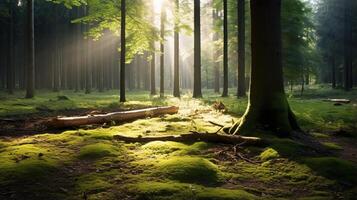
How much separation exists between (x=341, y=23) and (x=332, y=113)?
30423 millimetres

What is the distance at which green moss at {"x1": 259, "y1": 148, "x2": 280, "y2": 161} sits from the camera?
8.01 m

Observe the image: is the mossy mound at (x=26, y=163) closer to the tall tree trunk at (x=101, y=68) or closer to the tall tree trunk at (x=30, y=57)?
the tall tree trunk at (x=30, y=57)

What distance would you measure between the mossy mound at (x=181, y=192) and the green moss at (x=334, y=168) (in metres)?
1.98

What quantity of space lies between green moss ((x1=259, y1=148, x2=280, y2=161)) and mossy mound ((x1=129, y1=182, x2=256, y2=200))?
2188 mm

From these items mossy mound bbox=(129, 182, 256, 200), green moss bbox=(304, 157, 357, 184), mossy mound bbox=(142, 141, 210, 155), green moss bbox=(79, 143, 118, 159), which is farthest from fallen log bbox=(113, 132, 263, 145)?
mossy mound bbox=(129, 182, 256, 200)

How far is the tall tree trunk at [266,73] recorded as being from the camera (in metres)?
9.92

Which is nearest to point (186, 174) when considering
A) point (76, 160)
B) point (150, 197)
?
point (150, 197)

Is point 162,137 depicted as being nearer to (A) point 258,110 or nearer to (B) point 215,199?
(A) point 258,110

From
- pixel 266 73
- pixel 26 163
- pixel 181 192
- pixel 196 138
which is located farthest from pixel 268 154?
pixel 26 163

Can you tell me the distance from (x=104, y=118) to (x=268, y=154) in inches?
265

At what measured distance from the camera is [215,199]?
5613 millimetres

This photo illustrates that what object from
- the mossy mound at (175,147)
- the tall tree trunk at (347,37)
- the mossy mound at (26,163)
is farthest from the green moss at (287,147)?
the tall tree trunk at (347,37)

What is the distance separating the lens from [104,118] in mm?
13039

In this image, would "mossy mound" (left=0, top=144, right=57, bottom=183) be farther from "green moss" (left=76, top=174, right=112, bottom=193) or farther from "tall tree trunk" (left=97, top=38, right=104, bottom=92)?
"tall tree trunk" (left=97, top=38, right=104, bottom=92)
